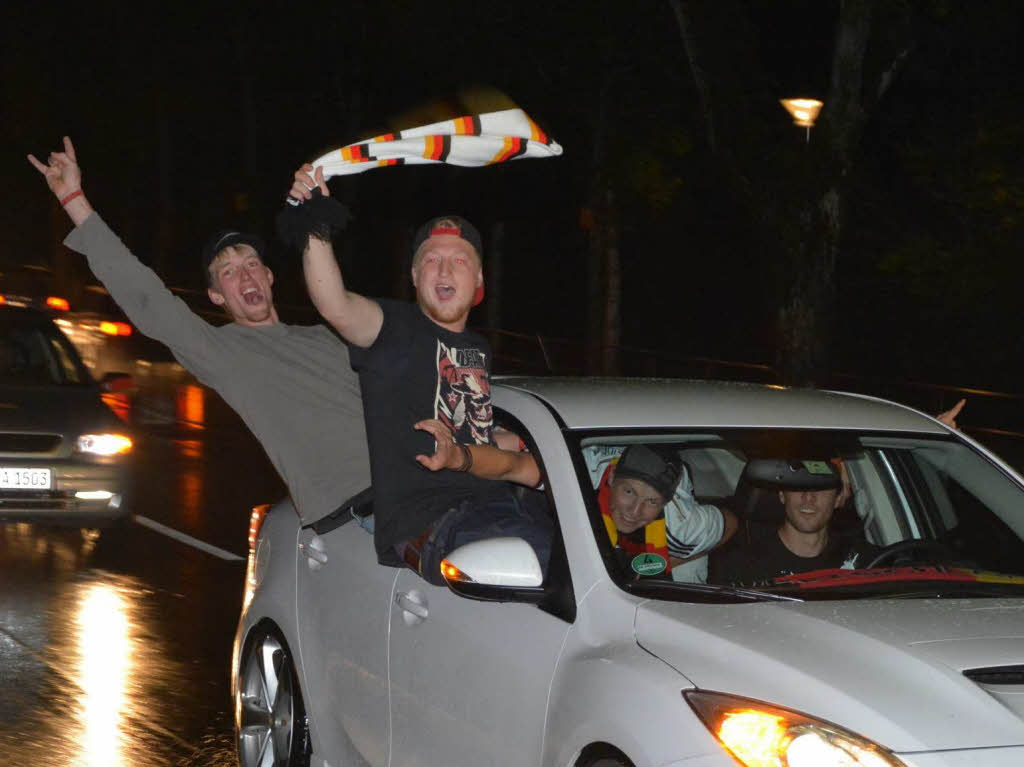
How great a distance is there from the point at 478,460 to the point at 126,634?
4.82m

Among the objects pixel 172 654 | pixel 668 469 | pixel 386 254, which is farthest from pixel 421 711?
pixel 386 254

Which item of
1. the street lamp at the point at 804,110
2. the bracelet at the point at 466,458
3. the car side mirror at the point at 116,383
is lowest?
the car side mirror at the point at 116,383

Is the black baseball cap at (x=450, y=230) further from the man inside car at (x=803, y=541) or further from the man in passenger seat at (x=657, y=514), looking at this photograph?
the man inside car at (x=803, y=541)

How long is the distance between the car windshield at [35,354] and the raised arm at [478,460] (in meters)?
7.43

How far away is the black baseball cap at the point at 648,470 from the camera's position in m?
4.94

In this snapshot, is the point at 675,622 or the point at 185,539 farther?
the point at 185,539

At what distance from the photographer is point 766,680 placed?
3.61 metres

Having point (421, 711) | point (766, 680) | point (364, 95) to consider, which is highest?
point (364, 95)

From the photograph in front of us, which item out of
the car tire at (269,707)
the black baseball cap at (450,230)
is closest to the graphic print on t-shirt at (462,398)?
the black baseball cap at (450,230)

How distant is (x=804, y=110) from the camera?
17.6m

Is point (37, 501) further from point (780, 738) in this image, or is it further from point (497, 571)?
point (780, 738)

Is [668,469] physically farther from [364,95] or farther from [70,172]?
[364,95]

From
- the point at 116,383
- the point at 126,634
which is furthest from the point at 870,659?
the point at 116,383

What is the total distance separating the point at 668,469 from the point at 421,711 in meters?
0.98
